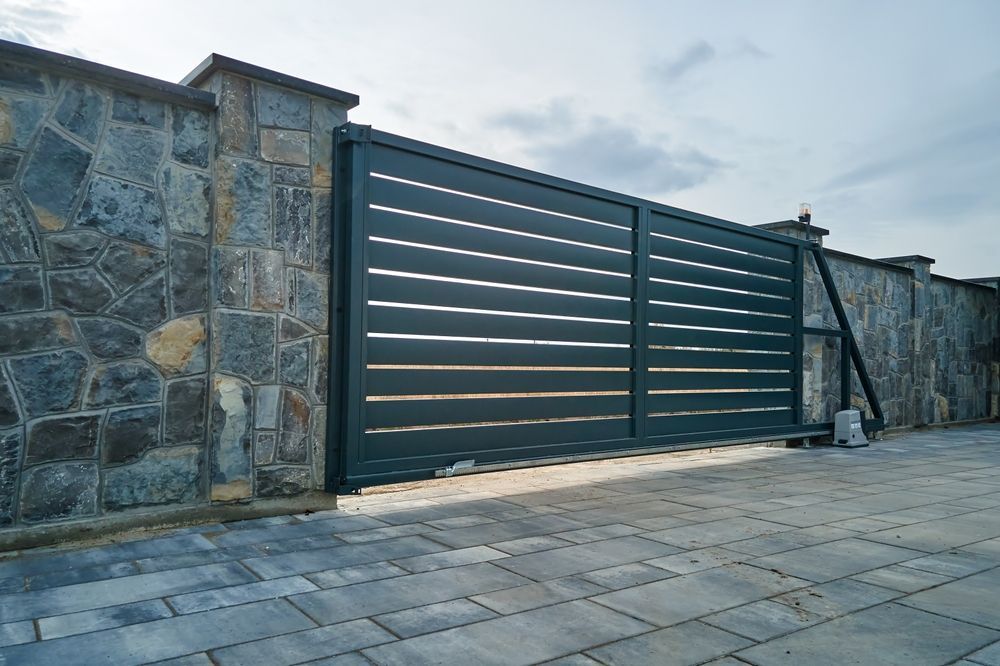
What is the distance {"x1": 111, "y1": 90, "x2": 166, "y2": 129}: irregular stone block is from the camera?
3529 mm

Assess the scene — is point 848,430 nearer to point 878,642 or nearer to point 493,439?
point 493,439

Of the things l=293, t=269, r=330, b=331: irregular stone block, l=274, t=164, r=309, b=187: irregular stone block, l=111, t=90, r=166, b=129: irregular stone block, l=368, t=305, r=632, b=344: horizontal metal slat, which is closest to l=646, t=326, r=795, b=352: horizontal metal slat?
l=368, t=305, r=632, b=344: horizontal metal slat

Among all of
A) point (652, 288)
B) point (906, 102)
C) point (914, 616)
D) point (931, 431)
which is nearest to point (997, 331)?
point (931, 431)

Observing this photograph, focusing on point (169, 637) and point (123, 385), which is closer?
point (169, 637)

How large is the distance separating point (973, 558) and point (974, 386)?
396 inches

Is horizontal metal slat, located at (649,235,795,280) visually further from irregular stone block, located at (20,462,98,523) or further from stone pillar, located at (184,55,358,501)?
irregular stone block, located at (20,462,98,523)

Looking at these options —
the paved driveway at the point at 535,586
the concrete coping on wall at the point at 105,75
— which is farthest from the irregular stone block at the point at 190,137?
the paved driveway at the point at 535,586

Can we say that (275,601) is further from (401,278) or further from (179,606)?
(401,278)

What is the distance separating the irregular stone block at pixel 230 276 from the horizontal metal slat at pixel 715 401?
354 centimetres

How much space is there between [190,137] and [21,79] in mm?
760

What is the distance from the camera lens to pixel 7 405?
3.17 meters

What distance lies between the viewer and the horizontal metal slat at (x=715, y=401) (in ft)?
Answer: 20.2

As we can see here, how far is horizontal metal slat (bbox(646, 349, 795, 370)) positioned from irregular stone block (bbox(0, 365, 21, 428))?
14.6 ft

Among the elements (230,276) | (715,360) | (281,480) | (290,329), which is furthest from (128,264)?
(715,360)
